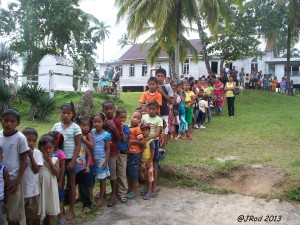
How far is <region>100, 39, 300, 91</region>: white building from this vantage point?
99.9 feet

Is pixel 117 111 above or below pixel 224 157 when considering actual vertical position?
above

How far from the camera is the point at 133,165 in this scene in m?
5.00

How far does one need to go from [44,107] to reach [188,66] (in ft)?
73.7

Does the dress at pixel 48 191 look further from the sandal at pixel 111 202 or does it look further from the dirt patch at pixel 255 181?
the dirt patch at pixel 255 181

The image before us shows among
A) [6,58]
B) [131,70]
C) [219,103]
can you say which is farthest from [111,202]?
[131,70]

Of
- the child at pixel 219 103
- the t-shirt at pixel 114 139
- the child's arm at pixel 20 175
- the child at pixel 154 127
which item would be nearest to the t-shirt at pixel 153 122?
the child at pixel 154 127

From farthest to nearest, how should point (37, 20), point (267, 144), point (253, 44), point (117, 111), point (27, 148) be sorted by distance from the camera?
point (37, 20)
point (253, 44)
point (267, 144)
point (117, 111)
point (27, 148)

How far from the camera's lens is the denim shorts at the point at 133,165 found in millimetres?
5004

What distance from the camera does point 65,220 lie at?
13.5 ft

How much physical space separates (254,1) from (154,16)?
11046 mm

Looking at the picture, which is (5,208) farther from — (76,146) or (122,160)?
(122,160)

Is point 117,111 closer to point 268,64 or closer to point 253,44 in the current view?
point 253,44

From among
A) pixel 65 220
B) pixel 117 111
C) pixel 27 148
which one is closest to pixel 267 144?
pixel 117 111

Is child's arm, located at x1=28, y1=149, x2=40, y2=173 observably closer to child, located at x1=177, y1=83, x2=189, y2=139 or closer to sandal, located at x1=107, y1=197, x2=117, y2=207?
sandal, located at x1=107, y1=197, x2=117, y2=207
